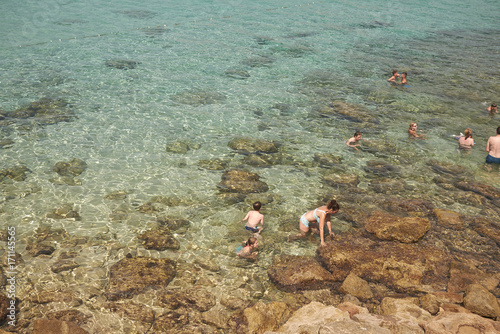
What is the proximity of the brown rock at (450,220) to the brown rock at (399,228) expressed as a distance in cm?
78

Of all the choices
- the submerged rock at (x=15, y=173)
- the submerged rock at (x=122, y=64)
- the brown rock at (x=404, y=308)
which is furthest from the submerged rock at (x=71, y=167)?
the submerged rock at (x=122, y=64)

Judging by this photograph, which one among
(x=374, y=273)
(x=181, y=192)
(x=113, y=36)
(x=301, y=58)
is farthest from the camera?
(x=113, y=36)

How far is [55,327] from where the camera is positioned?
6.95m

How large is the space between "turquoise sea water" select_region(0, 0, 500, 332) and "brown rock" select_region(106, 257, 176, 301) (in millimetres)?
672

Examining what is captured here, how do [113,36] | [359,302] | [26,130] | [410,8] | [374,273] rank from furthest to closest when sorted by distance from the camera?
[410,8] < [113,36] < [26,130] < [374,273] < [359,302]

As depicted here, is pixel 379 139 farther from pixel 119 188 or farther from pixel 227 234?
pixel 119 188

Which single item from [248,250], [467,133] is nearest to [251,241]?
[248,250]

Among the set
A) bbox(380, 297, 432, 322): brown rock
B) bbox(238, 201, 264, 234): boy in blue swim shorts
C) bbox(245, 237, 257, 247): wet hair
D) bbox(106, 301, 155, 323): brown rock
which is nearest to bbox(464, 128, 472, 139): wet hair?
bbox(380, 297, 432, 322): brown rock

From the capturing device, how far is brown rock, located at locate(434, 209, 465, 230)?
10.9 m

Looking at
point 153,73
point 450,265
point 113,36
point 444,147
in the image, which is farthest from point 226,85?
point 450,265

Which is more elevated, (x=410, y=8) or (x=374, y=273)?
(x=410, y=8)

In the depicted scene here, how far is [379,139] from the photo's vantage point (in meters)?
16.4

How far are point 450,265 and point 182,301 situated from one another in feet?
21.2

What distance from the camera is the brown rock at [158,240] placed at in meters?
10.1
